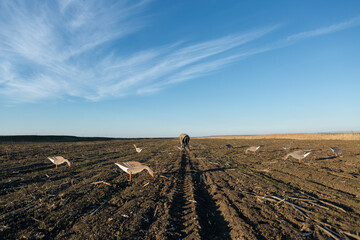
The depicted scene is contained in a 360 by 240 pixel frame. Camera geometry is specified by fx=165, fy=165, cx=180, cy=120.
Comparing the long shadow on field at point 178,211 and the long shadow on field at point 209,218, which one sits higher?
the long shadow on field at point 178,211

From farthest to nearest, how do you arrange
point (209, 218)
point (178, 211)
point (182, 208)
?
1. point (182, 208)
2. point (178, 211)
3. point (209, 218)

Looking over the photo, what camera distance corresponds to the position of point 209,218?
4.93 metres

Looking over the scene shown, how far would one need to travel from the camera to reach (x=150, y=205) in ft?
18.4

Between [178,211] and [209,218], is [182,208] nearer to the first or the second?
[178,211]

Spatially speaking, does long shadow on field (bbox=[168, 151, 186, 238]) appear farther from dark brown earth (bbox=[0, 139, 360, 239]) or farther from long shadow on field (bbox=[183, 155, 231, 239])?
long shadow on field (bbox=[183, 155, 231, 239])

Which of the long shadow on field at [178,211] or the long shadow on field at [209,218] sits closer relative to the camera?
the long shadow on field at [209,218]

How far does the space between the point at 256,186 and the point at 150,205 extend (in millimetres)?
4987

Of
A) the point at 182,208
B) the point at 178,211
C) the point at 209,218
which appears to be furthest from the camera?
the point at 182,208

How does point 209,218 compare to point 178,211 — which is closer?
point 209,218

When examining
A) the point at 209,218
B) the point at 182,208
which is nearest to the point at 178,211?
the point at 182,208

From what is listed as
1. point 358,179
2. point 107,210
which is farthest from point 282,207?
point 358,179

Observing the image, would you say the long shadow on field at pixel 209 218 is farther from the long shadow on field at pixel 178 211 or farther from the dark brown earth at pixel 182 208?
the long shadow on field at pixel 178 211

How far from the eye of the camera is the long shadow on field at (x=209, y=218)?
4136mm

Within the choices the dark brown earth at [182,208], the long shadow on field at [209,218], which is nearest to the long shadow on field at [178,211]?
the dark brown earth at [182,208]
